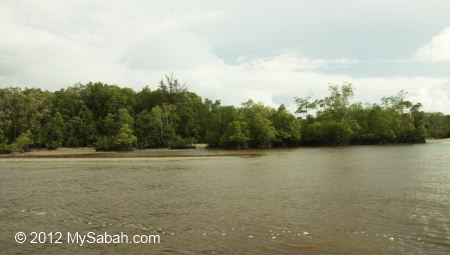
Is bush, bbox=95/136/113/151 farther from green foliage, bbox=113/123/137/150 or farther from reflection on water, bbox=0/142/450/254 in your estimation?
reflection on water, bbox=0/142/450/254

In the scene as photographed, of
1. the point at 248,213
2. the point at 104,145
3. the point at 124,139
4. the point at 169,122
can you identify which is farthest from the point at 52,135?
the point at 248,213

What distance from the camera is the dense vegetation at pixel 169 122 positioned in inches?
3140

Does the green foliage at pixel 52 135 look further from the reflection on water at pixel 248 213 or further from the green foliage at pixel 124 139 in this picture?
the reflection on water at pixel 248 213

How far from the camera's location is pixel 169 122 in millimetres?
92625

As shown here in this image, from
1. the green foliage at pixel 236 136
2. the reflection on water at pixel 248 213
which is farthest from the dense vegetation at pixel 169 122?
the reflection on water at pixel 248 213

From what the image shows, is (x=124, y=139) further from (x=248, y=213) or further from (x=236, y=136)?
(x=248, y=213)

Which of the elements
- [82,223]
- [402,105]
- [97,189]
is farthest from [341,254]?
[402,105]

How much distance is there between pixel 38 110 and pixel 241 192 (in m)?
82.6

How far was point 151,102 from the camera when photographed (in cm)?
10312

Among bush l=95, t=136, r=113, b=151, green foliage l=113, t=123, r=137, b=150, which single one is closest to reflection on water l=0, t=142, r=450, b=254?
green foliage l=113, t=123, r=137, b=150

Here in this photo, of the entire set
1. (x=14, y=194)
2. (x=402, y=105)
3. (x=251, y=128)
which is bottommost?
(x=14, y=194)

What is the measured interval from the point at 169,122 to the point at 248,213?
80037mm

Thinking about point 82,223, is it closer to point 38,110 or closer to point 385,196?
point 385,196

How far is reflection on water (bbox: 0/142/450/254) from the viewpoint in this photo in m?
10.2
